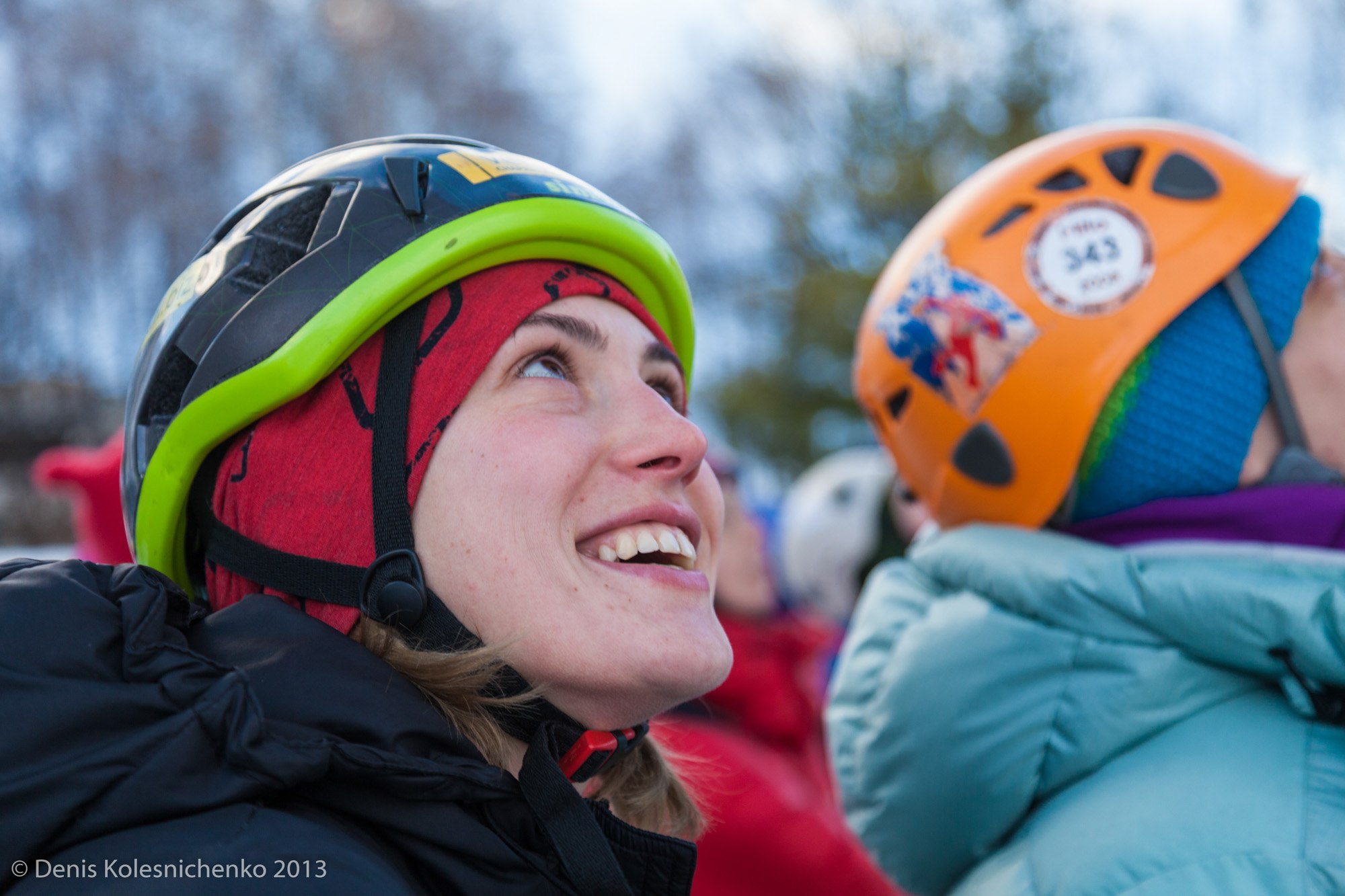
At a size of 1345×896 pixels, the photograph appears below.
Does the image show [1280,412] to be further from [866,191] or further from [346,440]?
[866,191]

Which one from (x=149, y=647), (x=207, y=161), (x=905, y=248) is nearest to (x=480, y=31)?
(x=207, y=161)

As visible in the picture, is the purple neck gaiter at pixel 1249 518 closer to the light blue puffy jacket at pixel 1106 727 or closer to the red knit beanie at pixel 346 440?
the light blue puffy jacket at pixel 1106 727

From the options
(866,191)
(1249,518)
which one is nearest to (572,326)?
(1249,518)

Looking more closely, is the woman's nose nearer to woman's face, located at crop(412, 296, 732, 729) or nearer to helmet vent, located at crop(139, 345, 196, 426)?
woman's face, located at crop(412, 296, 732, 729)

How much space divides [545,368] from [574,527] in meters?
0.34

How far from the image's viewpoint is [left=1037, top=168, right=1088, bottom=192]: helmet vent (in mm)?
2648

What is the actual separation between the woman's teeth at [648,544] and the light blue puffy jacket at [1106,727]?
792 millimetres

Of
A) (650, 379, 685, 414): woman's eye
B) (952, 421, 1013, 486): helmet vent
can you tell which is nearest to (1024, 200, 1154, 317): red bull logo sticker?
(952, 421, 1013, 486): helmet vent

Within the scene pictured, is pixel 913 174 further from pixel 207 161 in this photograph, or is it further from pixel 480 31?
pixel 207 161

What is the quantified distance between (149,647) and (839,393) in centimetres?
1689

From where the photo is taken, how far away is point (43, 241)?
53.0 feet

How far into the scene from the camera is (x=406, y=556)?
5.85ft

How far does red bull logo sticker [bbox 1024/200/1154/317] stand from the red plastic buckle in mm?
1470

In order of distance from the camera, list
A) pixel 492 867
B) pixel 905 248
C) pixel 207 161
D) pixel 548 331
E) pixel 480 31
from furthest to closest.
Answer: pixel 480 31
pixel 207 161
pixel 905 248
pixel 548 331
pixel 492 867
